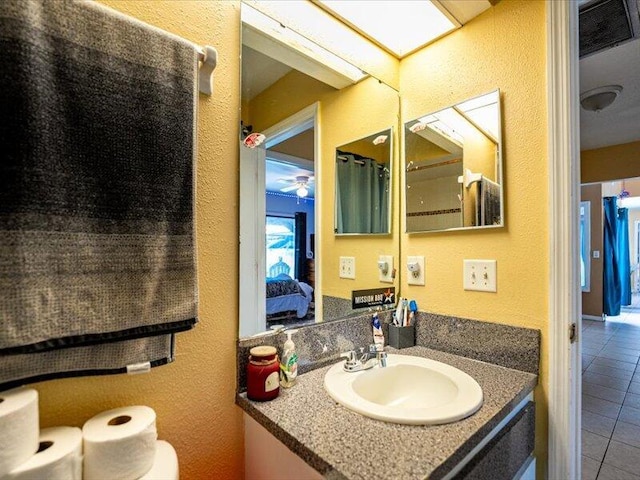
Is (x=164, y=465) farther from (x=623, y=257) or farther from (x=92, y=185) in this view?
(x=623, y=257)

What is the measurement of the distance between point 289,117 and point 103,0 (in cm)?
56

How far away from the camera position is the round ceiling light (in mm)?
2420

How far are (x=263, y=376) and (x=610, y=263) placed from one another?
6.46 m

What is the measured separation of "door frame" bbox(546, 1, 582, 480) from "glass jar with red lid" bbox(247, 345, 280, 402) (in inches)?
33.1

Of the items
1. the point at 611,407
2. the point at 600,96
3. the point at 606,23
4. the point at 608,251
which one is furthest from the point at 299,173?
the point at 608,251

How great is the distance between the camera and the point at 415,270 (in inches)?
50.9

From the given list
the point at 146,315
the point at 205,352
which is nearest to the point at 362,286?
the point at 205,352

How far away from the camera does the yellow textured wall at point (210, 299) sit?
A: 0.75m

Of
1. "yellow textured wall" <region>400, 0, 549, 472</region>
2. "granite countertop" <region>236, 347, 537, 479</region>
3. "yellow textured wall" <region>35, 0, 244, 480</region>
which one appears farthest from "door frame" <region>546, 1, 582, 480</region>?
"yellow textured wall" <region>35, 0, 244, 480</region>

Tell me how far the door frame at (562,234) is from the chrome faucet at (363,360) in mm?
514

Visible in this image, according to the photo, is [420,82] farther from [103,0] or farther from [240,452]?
[240,452]

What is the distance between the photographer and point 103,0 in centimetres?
67

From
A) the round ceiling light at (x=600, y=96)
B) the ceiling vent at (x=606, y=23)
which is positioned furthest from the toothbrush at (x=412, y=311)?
the round ceiling light at (x=600, y=96)

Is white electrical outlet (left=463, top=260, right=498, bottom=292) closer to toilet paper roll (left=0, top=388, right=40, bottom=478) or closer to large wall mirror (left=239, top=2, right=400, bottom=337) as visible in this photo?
large wall mirror (left=239, top=2, right=400, bottom=337)
